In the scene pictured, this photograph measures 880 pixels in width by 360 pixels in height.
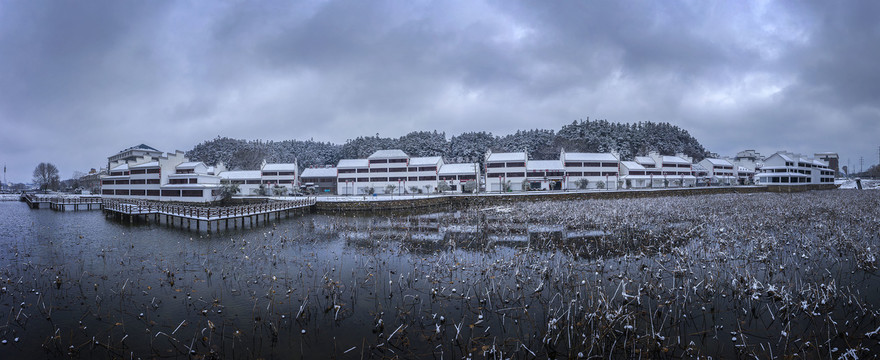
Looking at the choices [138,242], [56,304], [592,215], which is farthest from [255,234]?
[592,215]

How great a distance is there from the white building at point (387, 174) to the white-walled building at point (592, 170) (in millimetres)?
21274

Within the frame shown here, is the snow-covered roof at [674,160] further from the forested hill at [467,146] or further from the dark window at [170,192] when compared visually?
the dark window at [170,192]

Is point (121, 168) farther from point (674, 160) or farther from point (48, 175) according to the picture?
point (674, 160)

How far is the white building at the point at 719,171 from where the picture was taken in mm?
77938

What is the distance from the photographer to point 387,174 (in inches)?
2591

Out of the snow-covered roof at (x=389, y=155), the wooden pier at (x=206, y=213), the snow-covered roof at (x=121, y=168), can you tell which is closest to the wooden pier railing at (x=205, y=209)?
the wooden pier at (x=206, y=213)

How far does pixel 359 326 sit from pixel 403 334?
4.67ft

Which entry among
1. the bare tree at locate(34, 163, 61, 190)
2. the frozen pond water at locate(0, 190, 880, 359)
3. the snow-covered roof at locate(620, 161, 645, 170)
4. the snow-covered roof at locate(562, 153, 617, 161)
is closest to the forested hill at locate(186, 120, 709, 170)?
the snow-covered roof at locate(620, 161, 645, 170)

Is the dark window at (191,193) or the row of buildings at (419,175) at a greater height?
the row of buildings at (419,175)

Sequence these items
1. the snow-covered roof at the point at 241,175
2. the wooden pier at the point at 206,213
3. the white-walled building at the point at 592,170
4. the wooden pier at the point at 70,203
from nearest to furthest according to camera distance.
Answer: the wooden pier at the point at 206,213 → the wooden pier at the point at 70,203 → the white-walled building at the point at 592,170 → the snow-covered roof at the point at 241,175

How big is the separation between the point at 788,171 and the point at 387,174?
3206 inches

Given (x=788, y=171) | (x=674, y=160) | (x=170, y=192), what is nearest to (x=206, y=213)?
(x=170, y=192)

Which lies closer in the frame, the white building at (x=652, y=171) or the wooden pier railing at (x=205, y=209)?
the wooden pier railing at (x=205, y=209)

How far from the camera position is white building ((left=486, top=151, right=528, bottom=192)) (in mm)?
62969
